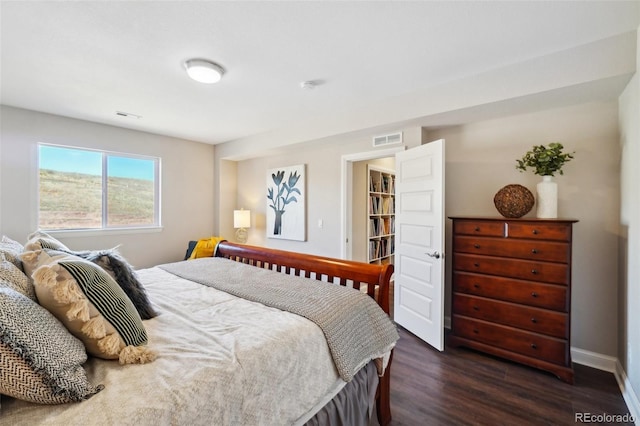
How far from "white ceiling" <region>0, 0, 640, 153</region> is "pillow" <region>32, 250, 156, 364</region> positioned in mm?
1571

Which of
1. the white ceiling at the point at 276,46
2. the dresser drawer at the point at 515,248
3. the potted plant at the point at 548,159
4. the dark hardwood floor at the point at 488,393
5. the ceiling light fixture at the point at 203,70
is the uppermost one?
the white ceiling at the point at 276,46

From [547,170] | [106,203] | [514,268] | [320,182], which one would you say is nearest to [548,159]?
[547,170]

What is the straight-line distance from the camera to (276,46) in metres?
2.06

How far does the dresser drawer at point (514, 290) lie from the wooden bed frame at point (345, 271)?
1.14m

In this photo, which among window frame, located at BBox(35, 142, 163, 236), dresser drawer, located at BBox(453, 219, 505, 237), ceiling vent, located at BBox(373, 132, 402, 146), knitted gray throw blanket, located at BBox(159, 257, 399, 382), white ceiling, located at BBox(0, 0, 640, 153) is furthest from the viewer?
window frame, located at BBox(35, 142, 163, 236)

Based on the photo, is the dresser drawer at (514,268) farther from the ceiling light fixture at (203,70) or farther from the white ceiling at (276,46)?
the ceiling light fixture at (203,70)

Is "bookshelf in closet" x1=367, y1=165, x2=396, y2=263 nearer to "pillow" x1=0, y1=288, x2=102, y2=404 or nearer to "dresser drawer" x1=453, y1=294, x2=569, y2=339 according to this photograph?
"dresser drawer" x1=453, y1=294, x2=569, y2=339

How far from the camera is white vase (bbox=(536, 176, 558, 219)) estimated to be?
236 centimetres

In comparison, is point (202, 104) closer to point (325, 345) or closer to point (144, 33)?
point (144, 33)

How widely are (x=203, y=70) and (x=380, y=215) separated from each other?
12.3 ft

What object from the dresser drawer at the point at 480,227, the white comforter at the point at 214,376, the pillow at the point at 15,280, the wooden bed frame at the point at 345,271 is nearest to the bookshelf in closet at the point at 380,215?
the dresser drawer at the point at 480,227

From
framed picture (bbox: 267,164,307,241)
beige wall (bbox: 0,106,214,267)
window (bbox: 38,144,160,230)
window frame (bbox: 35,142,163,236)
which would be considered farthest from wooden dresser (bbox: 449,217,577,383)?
window (bbox: 38,144,160,230)

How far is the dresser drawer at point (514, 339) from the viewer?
7.18ft

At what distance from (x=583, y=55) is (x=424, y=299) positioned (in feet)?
7.56
